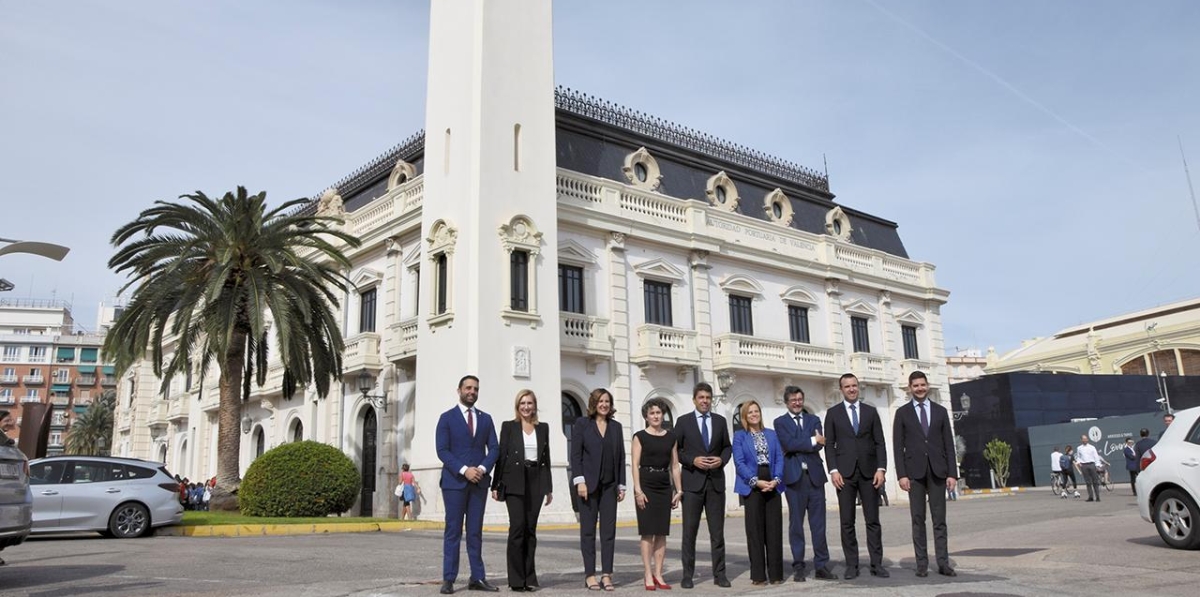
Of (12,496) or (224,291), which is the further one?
(224,291)

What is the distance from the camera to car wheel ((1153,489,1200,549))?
963 centimetres

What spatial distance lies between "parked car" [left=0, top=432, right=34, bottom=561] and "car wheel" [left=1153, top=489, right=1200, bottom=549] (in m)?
11.8

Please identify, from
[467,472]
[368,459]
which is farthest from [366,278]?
[467,472]

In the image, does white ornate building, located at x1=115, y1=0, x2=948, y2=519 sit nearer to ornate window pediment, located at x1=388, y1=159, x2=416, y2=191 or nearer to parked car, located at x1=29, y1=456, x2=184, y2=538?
ornate window pediment, located at x1=388, y1=159, x2=416, y2=191

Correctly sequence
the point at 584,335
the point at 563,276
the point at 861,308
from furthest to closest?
the point at 861,308
the point at 563,276
the point at 584,335

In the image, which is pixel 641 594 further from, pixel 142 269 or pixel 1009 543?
pixel 142 269

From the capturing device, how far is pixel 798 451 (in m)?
8.71

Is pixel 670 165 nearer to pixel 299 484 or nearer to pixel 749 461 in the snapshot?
pixel 299 484

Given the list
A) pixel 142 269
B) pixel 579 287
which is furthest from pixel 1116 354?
pixel 142 269

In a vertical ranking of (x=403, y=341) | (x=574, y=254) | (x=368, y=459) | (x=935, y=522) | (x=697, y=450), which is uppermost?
(x=574, y=254)

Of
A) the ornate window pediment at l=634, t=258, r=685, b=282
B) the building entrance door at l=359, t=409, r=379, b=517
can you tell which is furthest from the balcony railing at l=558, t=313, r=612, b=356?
the building entrance door at l=359, t=409, r=379, b=517

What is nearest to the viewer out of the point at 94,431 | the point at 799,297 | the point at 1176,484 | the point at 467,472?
the point at 467,472

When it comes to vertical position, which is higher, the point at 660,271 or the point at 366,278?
the point at 366,278

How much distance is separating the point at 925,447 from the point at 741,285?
67.1 feet
